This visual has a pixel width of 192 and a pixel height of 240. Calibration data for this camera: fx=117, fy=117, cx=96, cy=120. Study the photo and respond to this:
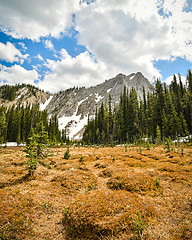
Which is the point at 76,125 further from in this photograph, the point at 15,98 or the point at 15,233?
the point at 15,233

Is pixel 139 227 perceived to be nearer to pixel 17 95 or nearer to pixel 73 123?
pixel 73 123

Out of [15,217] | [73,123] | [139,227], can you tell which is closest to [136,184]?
[139,227]

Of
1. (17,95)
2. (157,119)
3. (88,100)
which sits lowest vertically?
(157,119)

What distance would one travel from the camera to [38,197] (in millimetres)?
7309

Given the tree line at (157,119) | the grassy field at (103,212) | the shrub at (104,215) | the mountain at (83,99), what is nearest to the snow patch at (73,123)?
the mountain at (83,99)

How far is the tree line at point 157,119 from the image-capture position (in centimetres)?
4302

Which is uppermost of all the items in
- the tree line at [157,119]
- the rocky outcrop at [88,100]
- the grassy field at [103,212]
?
the rocky outcrop at [88,100]

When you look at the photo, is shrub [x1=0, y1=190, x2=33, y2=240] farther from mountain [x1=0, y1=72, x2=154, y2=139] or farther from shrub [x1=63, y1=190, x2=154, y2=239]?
mountain [x1=0, y1=72, x2=154, y2=139]

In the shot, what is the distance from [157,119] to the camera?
4947 centimetres

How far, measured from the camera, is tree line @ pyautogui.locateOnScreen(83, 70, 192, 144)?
43022mm

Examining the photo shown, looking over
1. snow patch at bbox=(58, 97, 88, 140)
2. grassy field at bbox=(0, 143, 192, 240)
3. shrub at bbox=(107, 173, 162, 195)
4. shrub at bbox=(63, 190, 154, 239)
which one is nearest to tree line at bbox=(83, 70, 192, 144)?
shrub at bbox=(107, 173, 162, 195)

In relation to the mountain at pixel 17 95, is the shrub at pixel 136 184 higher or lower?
lower

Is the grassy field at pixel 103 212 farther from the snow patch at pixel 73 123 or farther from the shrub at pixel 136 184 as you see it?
the snow patch at pixel 73 123

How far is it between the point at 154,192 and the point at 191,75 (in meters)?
75.8
